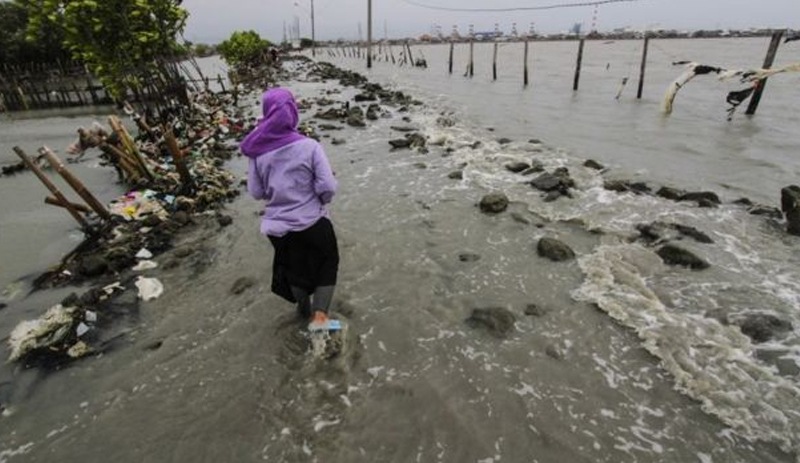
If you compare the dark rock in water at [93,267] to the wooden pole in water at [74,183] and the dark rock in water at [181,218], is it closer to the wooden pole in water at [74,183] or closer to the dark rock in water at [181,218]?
the dark rock in water at [181,218]

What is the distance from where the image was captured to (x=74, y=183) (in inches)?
299

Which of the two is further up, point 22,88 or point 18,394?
point 22,88

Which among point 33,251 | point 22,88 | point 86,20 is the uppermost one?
point 86,20

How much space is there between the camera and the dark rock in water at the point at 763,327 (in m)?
4.59

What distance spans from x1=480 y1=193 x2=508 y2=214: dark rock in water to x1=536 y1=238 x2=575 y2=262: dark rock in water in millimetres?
1693

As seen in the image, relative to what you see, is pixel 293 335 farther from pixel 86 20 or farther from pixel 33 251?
pixel 86 20

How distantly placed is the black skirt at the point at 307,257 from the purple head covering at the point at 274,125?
0.79 meters

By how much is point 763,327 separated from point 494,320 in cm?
281

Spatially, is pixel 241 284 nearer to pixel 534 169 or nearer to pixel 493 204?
pixel 493 204

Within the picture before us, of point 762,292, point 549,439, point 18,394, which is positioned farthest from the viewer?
point 762,292

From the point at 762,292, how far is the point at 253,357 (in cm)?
608

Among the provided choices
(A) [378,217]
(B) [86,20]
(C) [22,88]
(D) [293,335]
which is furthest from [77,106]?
(D) [293,335]

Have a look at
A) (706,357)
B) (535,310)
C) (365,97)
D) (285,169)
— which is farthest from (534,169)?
(365,97)

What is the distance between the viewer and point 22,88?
29828 millimetres
